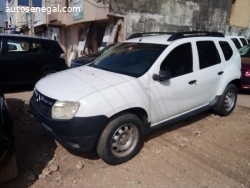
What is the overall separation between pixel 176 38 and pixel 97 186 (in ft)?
8.38

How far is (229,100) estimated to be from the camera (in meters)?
4.71

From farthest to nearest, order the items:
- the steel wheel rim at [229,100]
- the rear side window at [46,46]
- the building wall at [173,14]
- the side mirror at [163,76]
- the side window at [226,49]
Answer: the building wall at [173,14] → the rear side window at [46,46] → the steel wheel rim at [229,100] → the side window at [226,49] → the side mirror at [163,76]

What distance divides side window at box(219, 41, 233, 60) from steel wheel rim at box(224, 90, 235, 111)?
78 centimetres

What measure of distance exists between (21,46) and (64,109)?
15.1 feet

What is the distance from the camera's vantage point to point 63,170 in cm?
288

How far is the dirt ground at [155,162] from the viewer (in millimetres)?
2680

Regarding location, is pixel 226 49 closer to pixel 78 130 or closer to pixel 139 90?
pixel 139 90

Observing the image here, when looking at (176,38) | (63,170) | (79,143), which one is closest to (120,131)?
(79,143)

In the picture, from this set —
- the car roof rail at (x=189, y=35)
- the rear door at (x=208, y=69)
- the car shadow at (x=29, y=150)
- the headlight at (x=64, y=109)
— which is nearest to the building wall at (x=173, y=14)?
the car roof rail at (x=189, y=35)

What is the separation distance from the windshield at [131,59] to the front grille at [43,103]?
1.11 m

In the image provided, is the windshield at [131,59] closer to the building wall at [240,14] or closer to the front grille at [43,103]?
the front grille at [43,103]

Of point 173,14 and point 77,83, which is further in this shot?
point 173,14

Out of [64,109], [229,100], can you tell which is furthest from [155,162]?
[229,100]

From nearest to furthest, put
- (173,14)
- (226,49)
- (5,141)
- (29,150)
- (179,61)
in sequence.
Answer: (5,141) < (29,150) < (179,61) < (226,49) < (173,14)
